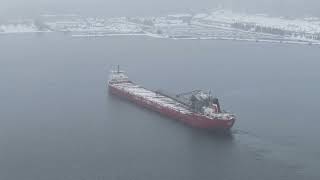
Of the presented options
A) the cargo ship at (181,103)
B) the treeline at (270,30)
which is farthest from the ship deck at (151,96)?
the treeline at (270,30)

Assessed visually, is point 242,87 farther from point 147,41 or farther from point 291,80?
point 147,41

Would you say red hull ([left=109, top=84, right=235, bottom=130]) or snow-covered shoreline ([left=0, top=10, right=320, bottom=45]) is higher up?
red hull ([left=109, top=84, right=235, bottom=130])

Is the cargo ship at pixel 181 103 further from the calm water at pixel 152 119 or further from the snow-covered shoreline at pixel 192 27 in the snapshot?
the snow-covered shoreline at pixel 192 27

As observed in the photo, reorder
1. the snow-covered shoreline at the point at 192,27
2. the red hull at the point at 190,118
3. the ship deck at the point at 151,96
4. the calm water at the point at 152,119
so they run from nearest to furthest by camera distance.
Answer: the calm water at the point at 152,119 → the red hull at the point at 190,118 → the ship deck at the point at 151,96 → the snow-covered shoreline at the point at 192,27

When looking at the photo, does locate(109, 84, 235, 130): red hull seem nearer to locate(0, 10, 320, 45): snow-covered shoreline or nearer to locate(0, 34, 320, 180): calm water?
locate(0, 34, 320, 180): calm water

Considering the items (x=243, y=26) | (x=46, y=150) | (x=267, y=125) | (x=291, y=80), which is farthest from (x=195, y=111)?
(x=243, y=26)

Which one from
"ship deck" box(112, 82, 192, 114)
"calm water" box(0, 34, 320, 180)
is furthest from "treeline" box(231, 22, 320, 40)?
"ship deck" box(112, 82, 192, 114)
